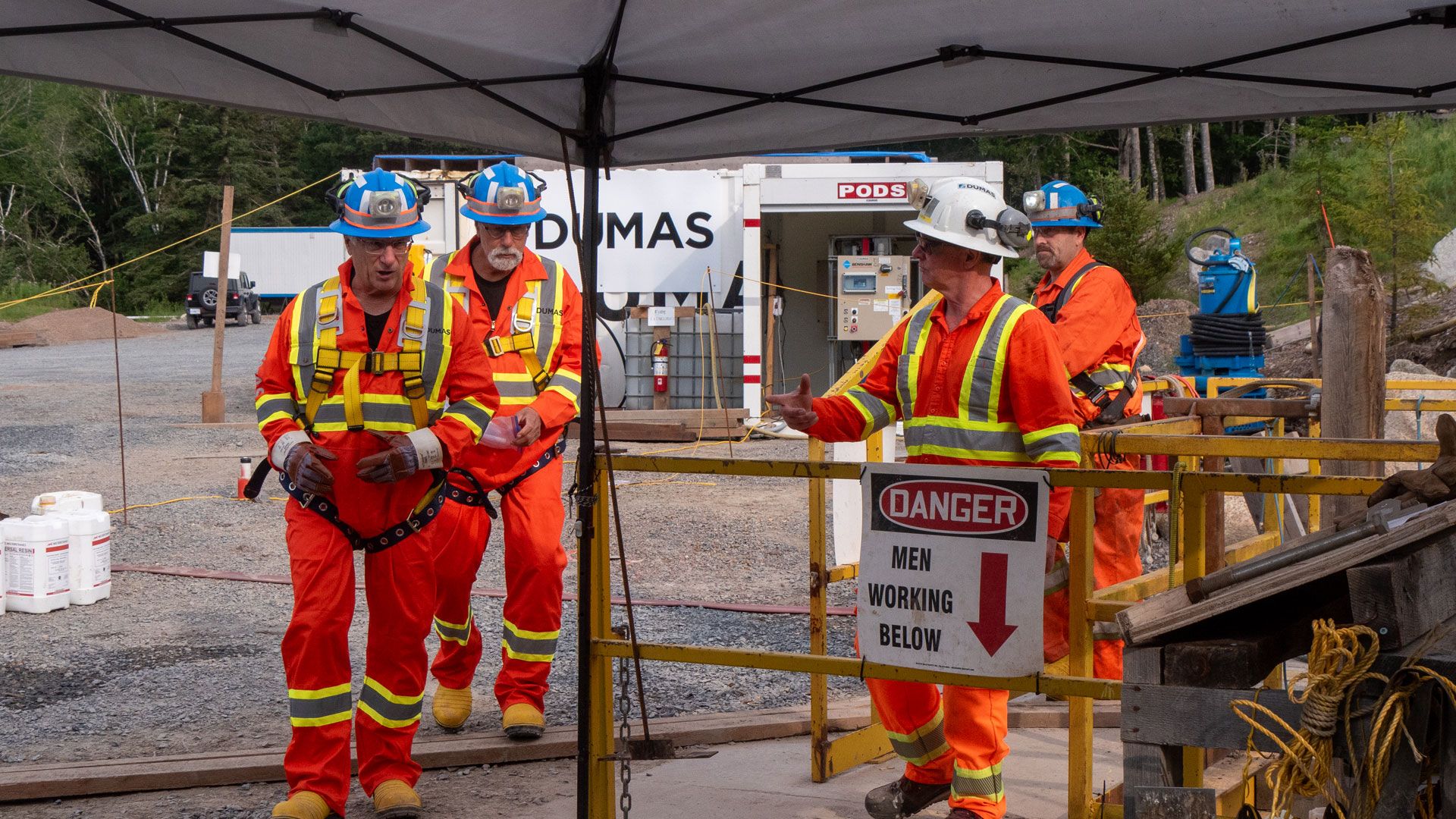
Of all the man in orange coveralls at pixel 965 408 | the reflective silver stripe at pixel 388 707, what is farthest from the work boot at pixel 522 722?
the man in orange coveralls at pixel 965 408

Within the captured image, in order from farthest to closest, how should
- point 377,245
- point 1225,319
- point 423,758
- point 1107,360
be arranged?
point 1225,319 → point 1107,360 → point 423,758 → point 377,245

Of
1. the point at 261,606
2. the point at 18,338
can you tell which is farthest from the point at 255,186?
the point at 261,606

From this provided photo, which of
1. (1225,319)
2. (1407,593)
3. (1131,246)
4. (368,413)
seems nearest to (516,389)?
(368,413)

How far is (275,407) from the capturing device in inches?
177

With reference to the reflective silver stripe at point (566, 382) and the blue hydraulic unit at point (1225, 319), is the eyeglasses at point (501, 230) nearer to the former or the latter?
the reflective silver stripe at point (566, 382)

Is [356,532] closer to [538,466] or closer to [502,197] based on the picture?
[538,466]

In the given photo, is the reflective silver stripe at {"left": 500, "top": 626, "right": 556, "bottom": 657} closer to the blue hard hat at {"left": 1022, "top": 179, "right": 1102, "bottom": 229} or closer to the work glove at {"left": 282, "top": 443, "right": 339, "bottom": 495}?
the work glove at {"left": 282, "top": 443, "right": 339, "bottom": 495}

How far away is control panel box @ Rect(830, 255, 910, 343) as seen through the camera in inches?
646

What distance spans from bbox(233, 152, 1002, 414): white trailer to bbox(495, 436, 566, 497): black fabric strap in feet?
34.8

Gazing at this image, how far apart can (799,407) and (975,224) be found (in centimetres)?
79

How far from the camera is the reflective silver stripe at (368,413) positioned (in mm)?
4469

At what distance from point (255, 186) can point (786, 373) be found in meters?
47.3

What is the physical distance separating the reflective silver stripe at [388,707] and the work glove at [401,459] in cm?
74

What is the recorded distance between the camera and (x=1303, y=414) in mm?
5102
